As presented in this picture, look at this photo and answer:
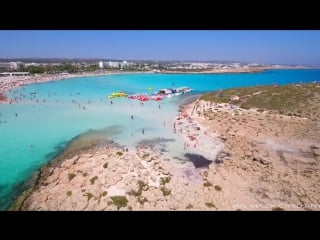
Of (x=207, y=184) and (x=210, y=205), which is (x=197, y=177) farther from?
(x=210, y=205)

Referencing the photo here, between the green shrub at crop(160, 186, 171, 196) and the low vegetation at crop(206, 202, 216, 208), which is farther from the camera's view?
the green shrub at crop(160, 186, 171, 196)

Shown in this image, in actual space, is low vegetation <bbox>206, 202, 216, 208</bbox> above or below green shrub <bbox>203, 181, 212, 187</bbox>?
above

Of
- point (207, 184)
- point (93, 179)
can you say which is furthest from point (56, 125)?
point (207, 184)

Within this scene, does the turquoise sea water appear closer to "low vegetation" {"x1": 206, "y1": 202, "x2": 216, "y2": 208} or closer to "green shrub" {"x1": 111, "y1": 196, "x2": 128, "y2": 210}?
"green shrub" {"x1": 111, "y1": 196, "x2": 128, "y2": 210}

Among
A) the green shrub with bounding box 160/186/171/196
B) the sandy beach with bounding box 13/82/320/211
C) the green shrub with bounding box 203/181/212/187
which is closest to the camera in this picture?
the sandy beach with bounding box 13/82/320/211

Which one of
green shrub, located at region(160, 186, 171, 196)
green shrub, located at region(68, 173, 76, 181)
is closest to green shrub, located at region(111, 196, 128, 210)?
green shrub, located at region(160, 186, 171, 196)

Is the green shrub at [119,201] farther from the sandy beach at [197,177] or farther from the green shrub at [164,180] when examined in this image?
the green shrub at [164,180]

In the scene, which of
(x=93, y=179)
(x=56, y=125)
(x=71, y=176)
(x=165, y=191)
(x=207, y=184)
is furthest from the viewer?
(x=56, y=125)
